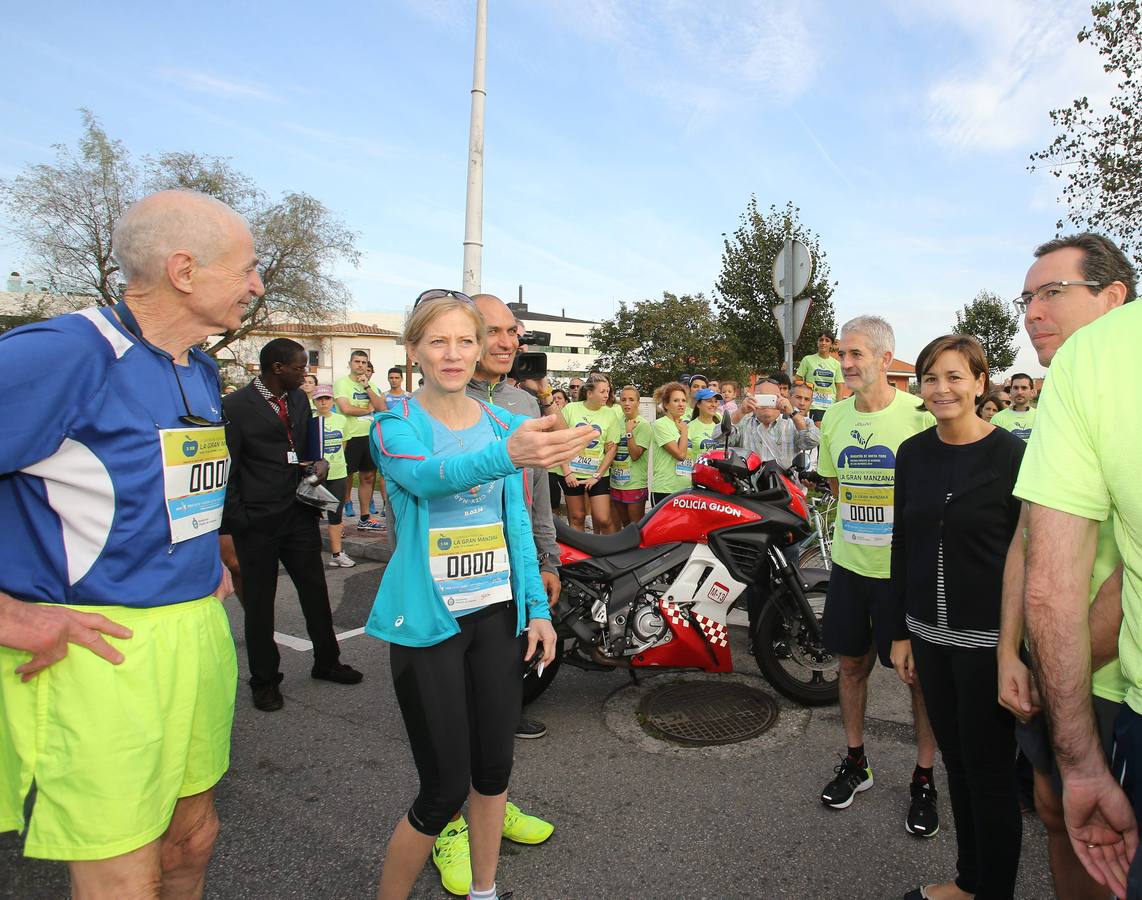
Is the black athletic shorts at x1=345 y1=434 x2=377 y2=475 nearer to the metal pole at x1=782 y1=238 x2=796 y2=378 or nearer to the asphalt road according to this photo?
the asphalt road

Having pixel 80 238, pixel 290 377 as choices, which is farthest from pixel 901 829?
pixel 80 238

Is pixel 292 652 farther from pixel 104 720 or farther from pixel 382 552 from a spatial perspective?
pixel 104 720

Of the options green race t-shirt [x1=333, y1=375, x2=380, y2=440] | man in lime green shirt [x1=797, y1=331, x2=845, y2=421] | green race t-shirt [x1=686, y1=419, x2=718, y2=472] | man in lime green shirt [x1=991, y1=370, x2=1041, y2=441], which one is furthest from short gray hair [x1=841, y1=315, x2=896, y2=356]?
green race t-shirt [x1=333, y1=375, x2=380, y2=440]

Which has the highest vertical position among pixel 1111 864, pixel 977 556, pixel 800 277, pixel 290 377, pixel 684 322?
pixel 684 322

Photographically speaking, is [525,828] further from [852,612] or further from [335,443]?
[335,443]

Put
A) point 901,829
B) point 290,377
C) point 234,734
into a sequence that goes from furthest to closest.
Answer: point 290,377
point 234,734
point 901,829

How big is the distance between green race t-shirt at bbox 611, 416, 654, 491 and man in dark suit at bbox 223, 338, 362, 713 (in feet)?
13.3

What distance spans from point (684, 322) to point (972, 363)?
113ft

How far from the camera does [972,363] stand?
247 centimetres

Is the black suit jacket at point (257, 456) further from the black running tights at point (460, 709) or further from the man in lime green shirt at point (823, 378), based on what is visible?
the man in lime green shirt at point (823, 378)

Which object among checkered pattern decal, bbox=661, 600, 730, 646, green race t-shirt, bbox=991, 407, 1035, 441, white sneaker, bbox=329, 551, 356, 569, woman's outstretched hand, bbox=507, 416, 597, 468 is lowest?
white sneaker, bbox=329, 551, 356, 569

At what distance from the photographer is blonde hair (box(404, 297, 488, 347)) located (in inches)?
A: 81.4

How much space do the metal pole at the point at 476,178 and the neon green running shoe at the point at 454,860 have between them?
21.5 feet

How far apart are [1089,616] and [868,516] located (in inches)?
66.9
